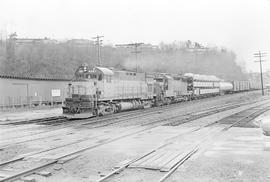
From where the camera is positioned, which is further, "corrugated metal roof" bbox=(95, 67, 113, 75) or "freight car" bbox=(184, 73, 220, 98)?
"freight car" bbox=(184, 73, 220, 98)

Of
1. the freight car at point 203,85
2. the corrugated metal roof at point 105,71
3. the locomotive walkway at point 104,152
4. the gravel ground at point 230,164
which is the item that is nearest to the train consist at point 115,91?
the corrugated metal roof at point 105,71

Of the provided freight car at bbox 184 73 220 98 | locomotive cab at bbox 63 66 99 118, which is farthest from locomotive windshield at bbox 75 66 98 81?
freight car at bbox 184 73 220 98

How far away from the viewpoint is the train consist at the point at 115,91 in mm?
20156

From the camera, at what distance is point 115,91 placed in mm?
22984

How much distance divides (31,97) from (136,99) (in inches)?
501

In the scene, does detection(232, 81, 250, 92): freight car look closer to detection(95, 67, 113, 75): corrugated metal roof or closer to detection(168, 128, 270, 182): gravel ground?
detection(95, 67, 113, 75): corrugated metal roof

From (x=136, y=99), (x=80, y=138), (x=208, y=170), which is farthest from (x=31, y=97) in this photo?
(x=208, y=170)

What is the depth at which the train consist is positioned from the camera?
2016 cm

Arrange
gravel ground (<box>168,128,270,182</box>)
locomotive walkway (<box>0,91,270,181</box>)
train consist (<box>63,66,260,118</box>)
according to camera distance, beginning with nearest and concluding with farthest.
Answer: gravel ground (<box>168,128,270,182</box>) < locomotive walkway (<box>0,91,270,181</box>) < train consist (<box>63,66,260,118</box>)

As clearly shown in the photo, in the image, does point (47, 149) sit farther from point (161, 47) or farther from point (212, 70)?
point (212, 70)

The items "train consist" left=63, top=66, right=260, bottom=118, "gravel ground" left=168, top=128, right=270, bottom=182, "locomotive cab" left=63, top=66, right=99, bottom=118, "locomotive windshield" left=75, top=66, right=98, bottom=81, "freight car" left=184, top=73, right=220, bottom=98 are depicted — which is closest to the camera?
"gravel ground" left=168, top=128, right=270, bottom=182

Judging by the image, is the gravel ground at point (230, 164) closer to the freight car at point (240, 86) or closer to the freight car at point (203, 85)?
the freight car at point (203, 85)

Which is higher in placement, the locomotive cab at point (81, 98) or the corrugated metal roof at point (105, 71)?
the corrugated metal roof at point (105, 71)

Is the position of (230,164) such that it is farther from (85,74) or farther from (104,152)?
(85,74)
